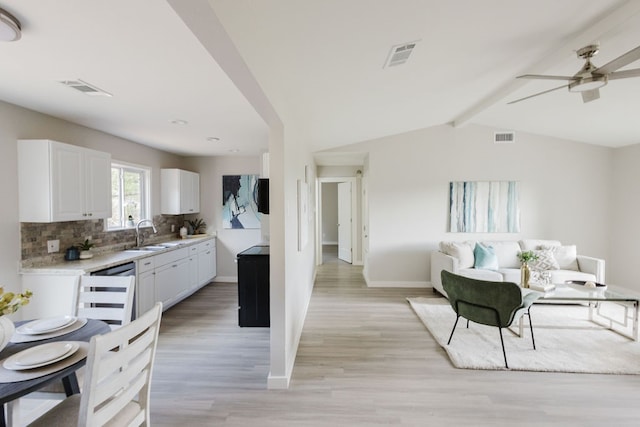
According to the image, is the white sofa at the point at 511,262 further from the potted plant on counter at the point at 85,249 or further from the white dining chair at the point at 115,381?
the potted plant on counter at the point at 85,249

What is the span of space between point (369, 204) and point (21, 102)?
448 cm

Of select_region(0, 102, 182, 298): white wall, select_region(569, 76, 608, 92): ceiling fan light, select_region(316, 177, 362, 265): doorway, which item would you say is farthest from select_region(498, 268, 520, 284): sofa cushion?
select_region(0, 102, 182, 298): white wall

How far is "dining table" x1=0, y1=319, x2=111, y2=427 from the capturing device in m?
1.18

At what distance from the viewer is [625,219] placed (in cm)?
473

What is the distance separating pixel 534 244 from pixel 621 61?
3310mm

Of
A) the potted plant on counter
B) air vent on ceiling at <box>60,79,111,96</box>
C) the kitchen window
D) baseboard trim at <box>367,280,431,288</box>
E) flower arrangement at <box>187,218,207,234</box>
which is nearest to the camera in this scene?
air vent on ceiling at <box>60,79,111,96</box>

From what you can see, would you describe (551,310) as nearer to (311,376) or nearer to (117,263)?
(311,376)

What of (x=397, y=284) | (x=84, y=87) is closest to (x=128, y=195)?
(x=84, y=87)

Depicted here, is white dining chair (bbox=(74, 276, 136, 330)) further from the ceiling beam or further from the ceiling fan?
the ceiling beam

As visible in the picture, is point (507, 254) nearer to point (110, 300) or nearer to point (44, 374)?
point (110, 300)

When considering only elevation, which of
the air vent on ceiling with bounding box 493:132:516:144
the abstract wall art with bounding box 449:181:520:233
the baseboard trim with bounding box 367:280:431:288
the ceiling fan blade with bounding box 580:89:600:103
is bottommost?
the baseboard trim with bounding box 367:280:431:288

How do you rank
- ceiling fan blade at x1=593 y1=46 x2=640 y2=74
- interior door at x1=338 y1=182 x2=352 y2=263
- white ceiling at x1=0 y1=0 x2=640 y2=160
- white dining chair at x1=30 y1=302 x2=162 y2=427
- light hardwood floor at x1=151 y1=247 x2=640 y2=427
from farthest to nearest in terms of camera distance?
interior door at x1=338 y1=182 x2=352 y2=263 < light hardwood floor at x1=151 y1=247 x2=640 y2=427 < ceiling fan blade at x1=593 y1=46 x2=640 y2=74 < white ceiling at x1=0 y1=0 x2=640 y2=160 < white dining chair at x1=30 y1=302 x2=162 y2=427

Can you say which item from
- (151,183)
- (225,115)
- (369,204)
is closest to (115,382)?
(225,115)

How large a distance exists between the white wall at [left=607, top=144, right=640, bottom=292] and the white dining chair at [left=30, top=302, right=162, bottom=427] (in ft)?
21.4
